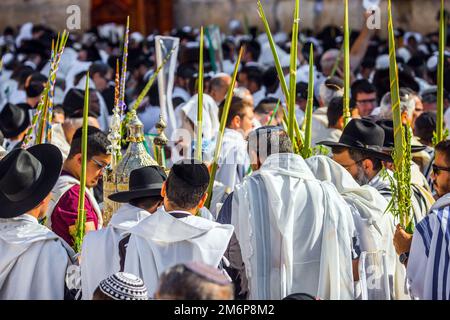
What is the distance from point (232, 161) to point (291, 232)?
2.59 meters

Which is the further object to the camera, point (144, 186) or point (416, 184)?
point (416, 184)

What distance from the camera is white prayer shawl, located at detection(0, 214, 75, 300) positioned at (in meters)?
4.92

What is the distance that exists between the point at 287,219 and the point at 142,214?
2.30ft

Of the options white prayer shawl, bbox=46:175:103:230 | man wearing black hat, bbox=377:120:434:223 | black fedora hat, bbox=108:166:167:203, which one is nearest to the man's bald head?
man wearing black hat, bbox=377:120:434:223

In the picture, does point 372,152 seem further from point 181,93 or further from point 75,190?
point 181,93

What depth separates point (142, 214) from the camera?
529 cm

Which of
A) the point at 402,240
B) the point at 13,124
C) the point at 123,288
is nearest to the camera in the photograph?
the point at 123,288

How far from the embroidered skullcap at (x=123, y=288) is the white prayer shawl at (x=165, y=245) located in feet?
2.35

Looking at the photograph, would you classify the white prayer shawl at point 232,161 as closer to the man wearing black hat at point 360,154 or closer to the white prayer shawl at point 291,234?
the man wearing black hat at point 360,154

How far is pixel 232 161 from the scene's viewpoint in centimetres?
801

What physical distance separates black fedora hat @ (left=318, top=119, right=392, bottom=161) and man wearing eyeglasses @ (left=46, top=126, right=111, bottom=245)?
127 centimetres

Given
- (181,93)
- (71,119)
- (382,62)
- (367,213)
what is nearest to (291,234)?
(367,213)

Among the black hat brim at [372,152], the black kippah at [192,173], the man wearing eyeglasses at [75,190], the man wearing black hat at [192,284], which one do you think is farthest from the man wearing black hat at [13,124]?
the man wearing black hat at [192,284]
